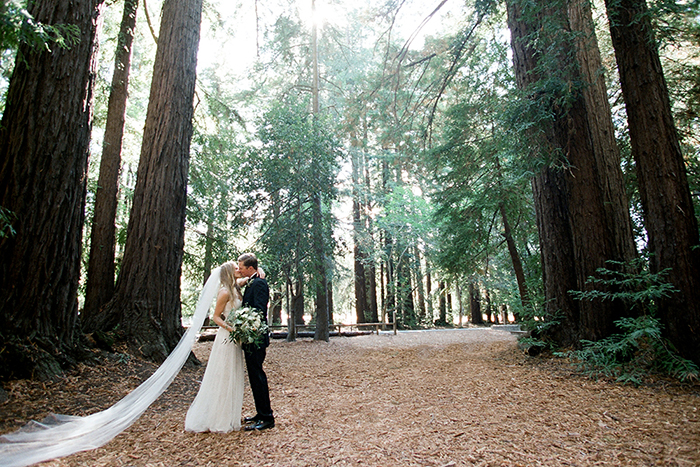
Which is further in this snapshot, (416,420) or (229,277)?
(229,277)

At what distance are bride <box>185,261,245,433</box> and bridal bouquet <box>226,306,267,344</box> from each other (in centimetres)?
7

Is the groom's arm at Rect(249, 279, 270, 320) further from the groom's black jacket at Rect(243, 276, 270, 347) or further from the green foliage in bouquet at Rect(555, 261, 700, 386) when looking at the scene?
the green foliage in bouquet at Rect(555, 261, 700, 386)

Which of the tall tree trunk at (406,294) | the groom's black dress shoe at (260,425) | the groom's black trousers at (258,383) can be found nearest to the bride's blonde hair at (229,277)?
the groom's black trousers at (258,383)

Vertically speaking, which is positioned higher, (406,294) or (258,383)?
(406,294)

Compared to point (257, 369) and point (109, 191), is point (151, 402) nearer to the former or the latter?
point (257, 369)

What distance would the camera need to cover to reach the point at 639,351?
15.9 feet

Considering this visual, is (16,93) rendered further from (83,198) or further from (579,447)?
(579,447)

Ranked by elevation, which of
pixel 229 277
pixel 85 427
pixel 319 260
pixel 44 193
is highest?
Answer: pixel 319 260

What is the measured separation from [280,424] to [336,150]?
820cm

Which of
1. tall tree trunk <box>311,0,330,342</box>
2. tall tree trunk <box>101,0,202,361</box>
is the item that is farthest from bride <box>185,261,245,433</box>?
tall tree trunk <box>311,0,330,342</box>

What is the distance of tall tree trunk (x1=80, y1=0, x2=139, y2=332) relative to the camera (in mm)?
6418

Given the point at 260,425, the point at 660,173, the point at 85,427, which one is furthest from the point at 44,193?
the point at 660,173

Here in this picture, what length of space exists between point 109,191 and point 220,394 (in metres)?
5.13

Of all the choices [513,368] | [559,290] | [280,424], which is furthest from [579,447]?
[559,290]
